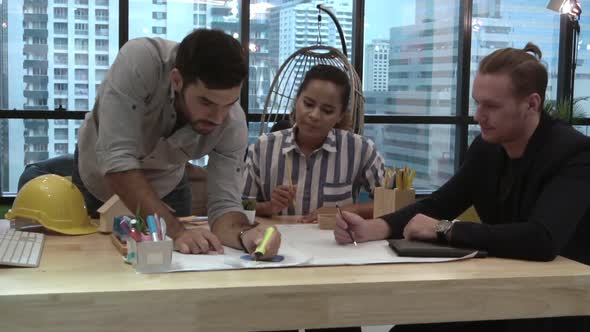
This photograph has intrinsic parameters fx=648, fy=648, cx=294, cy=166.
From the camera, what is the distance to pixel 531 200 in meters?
1.60

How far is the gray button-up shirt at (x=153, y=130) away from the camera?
5.45 feet

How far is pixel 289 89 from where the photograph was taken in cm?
559

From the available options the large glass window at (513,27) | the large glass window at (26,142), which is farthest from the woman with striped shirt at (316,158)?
the large glass window at (513,27)

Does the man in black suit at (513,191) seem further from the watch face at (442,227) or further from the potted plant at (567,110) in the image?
the potted plant at (567,110)

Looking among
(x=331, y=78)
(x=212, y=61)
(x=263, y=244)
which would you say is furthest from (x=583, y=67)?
(x=263, y=244)

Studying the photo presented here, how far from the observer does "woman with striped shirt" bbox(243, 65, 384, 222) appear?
2414 mm

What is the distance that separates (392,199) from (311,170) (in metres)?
0.53

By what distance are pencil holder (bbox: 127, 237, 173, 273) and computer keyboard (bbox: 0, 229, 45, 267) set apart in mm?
223

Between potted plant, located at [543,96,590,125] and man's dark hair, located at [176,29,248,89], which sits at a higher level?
man's dark hair, located at [176,29,248,89]

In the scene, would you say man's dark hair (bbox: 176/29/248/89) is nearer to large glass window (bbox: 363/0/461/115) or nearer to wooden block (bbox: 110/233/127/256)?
wooden block (bbox: 110/233/127/256)

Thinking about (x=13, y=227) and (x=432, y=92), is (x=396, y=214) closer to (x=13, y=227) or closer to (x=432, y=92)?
(x=13, y=227)

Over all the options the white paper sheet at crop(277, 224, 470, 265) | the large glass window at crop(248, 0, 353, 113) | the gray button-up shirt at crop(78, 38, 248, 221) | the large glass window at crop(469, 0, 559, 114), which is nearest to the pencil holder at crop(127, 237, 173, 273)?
the white paper sheet at crop(277, 224, 470, 265)

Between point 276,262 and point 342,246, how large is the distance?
0.28 metres

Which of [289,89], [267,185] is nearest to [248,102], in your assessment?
[289,89]
